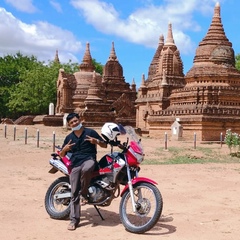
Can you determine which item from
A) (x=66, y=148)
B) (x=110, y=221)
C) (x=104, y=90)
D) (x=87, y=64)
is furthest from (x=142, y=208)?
(x=87, y=64)

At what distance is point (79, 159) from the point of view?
6020mm

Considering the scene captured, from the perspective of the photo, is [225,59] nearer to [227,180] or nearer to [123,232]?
[227,180]

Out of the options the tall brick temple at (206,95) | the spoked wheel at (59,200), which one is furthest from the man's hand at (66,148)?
the tall brick temple at (206,95)

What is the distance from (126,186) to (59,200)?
3.93ft

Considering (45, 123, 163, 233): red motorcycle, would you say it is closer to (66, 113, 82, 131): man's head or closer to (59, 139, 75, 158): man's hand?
(59, 139, 75, 158): man's hand

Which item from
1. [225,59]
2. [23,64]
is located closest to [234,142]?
[225,59]

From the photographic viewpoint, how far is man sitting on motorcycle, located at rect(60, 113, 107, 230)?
588cm

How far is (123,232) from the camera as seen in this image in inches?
220

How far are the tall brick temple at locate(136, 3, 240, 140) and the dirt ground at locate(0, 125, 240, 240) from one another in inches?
605

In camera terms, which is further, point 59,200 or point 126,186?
point 59,200

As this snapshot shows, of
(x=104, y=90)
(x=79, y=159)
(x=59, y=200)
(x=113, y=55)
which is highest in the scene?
(x=113, y=55)

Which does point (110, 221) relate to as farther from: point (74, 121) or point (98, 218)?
point (74, 121)

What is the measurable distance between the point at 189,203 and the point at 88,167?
8.25 ft

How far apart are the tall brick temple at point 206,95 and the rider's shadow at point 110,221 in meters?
20.8
